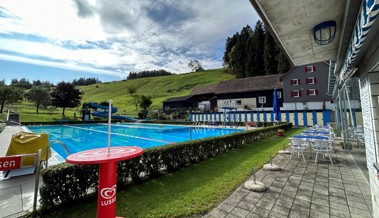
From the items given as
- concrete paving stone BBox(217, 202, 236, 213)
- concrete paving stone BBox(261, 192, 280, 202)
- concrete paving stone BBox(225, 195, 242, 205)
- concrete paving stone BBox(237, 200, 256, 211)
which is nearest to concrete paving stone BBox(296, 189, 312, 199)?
concrete paving stone BBox(261, 192, 280, 202)

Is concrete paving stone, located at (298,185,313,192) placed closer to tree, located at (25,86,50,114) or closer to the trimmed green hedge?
the trimmed green hedge

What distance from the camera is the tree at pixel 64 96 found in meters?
37.8

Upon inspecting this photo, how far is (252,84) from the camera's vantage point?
34.7m

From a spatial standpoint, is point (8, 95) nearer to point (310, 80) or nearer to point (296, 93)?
point (296, 93)

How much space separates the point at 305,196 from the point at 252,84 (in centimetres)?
3287

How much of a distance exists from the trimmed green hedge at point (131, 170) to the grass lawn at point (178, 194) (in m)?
0.26

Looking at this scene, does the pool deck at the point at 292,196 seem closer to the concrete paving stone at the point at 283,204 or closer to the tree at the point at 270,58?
the concrete paving stone at the point at 283,204

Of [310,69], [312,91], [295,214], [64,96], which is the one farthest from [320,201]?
[64,96]

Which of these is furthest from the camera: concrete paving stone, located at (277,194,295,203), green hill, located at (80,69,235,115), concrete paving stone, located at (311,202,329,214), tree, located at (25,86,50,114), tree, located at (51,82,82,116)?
green hill, located at (80,69,235,115)

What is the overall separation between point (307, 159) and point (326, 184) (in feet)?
8.87

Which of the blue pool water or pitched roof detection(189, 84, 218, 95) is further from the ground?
pitched roof detection(189, 84, 218, 95)

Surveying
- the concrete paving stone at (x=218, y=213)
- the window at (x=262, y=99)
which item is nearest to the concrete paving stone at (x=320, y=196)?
the concrete paving stone at (x=218, y=213)

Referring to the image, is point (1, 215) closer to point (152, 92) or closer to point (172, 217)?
point (172, 217)

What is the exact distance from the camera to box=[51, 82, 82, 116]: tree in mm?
37775
